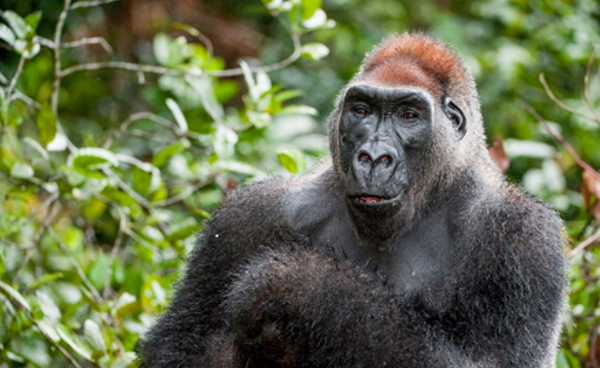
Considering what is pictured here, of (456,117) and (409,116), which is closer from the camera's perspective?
(409,116)

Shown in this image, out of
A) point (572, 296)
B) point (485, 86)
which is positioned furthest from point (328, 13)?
point (572, 296)

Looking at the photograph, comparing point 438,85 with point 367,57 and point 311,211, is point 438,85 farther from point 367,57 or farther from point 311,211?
point 311,211

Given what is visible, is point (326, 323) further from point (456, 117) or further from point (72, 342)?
point (72, 342)

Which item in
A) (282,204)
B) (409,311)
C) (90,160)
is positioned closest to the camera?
(409,311)

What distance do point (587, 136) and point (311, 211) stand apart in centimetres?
461

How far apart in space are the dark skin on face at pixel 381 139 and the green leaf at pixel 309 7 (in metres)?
1.39

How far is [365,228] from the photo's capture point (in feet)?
11.9

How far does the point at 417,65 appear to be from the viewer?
383cm

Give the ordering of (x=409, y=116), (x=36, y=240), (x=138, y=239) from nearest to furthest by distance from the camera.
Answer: (x=409, y=116) < (x=36, y=240) < (x=138, y=239)

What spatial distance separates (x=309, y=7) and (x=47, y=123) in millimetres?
1850

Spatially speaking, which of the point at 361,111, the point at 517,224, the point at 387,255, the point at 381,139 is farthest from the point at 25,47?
the point at 517,224

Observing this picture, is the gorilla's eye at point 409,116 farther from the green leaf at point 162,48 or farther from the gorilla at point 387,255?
the green leaf at point 162,48

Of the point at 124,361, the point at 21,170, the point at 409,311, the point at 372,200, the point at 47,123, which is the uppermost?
the point at 47,123

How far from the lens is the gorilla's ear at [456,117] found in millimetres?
3756
